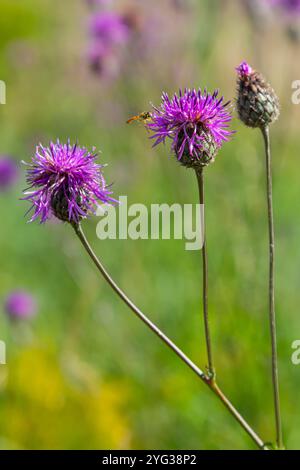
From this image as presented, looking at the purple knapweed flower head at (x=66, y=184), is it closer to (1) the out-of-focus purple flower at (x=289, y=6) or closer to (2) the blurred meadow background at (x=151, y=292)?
(2) the blurred meadow background at (x=151, y=292)

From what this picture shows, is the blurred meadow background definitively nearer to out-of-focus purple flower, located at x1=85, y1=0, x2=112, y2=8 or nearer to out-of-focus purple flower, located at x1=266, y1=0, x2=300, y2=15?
out-of-focus purple flower, located at x1=85, y1=0, x2=112, y2=8

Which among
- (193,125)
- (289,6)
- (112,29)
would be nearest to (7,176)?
(112,29)

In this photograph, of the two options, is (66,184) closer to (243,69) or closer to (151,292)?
(243,69)

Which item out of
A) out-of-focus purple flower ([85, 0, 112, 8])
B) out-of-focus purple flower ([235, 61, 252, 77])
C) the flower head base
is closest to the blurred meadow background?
out-of-focus purple flower ([85, 0, 112, 8])

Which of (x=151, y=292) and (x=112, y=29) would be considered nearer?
(x=112, y=29)

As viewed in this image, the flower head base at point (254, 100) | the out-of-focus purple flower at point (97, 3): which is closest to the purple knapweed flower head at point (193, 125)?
the flower head base at point (254, 100)
